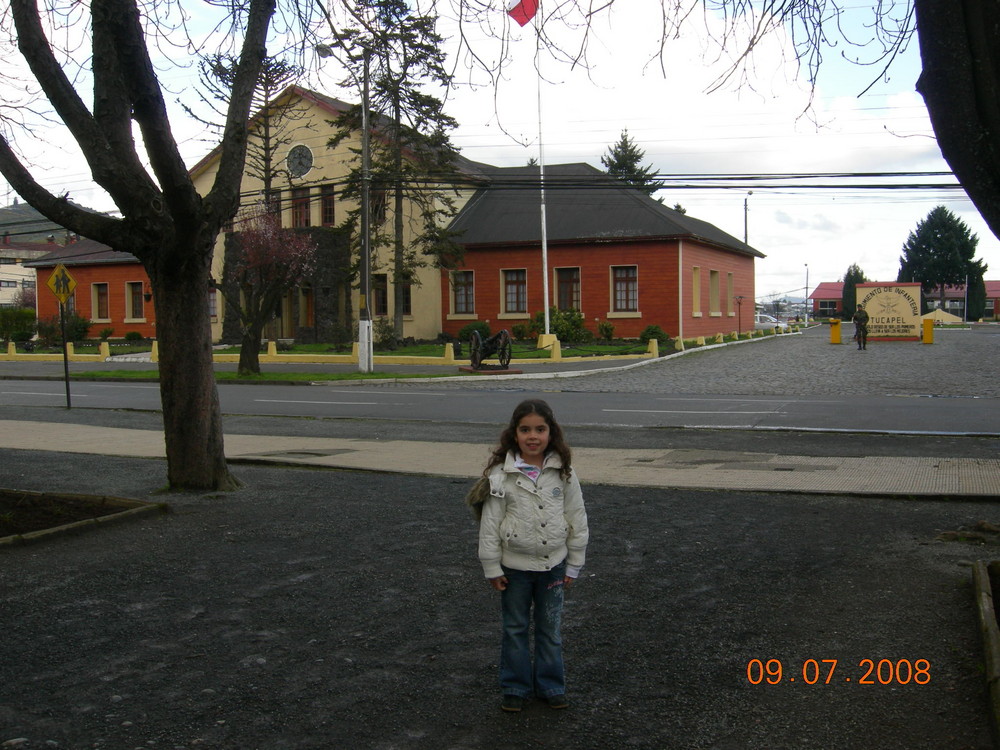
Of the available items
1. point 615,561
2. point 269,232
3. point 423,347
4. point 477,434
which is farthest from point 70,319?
point 615,561

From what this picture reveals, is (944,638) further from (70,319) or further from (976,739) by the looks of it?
(70,319)

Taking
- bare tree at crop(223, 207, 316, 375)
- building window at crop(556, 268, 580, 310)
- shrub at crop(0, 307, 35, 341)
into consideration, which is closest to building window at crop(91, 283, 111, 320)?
shrub at crop(0, 307, 35, 341)

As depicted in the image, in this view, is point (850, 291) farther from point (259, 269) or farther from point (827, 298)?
point (259, 269)

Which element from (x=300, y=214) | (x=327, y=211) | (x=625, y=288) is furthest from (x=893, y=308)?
(x=300, y=214)

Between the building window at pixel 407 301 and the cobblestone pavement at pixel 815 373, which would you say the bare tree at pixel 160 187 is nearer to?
the cobblestone pavement at pixel 815 373

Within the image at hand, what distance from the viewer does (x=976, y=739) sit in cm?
375

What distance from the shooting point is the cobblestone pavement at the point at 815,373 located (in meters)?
22.3

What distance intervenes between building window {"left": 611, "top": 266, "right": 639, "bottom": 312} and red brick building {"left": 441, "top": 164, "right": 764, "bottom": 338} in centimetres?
4

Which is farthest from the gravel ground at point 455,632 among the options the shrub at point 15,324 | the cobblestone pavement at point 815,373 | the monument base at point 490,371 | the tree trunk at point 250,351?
the shrub at point 15,324

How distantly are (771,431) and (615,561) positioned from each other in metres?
8.44

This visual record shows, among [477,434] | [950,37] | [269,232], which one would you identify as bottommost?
[477,434]

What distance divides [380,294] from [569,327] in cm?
979

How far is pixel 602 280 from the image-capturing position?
40531 millimetres
